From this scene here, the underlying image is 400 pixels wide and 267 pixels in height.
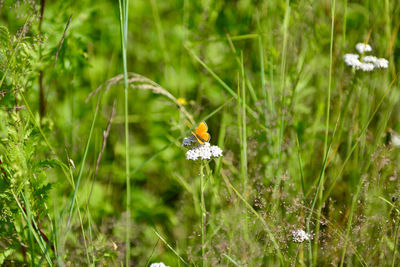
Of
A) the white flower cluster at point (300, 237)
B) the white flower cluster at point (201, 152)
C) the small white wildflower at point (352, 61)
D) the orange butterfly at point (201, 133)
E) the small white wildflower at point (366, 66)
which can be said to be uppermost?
the small white wildflower at point (352, 61)

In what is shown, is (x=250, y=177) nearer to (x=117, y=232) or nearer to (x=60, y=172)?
(x=117, y=232)

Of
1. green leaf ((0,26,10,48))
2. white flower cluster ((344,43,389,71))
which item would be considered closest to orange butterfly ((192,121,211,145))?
green leaf ((0,26,10,48))

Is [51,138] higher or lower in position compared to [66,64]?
lower

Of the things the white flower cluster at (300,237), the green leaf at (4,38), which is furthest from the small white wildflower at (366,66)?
the green leaf at (4,38)

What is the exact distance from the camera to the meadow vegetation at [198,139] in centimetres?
144

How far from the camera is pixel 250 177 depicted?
194 centimetres

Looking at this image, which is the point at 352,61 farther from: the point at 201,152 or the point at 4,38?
the point at 4,38

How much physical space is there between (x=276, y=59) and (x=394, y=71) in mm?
693

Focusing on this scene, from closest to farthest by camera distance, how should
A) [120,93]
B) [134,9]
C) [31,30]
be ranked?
1. [31,30]
2. [120,93]
3. [134,9]

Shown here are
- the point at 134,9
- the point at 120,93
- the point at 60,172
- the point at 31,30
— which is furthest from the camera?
the point at 134,9

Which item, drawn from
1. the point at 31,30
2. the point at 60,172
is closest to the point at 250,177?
the point at 60,172

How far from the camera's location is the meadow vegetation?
4.72 ft

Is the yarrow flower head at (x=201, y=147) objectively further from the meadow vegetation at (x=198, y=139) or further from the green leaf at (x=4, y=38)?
the green leaf at (x=4, y=38)

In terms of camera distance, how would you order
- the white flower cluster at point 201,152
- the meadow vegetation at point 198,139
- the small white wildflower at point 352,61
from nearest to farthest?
the white flower cluster at point 201,152
the meadow vegetation at point 198,139
the small white wildflower at point 352,61
